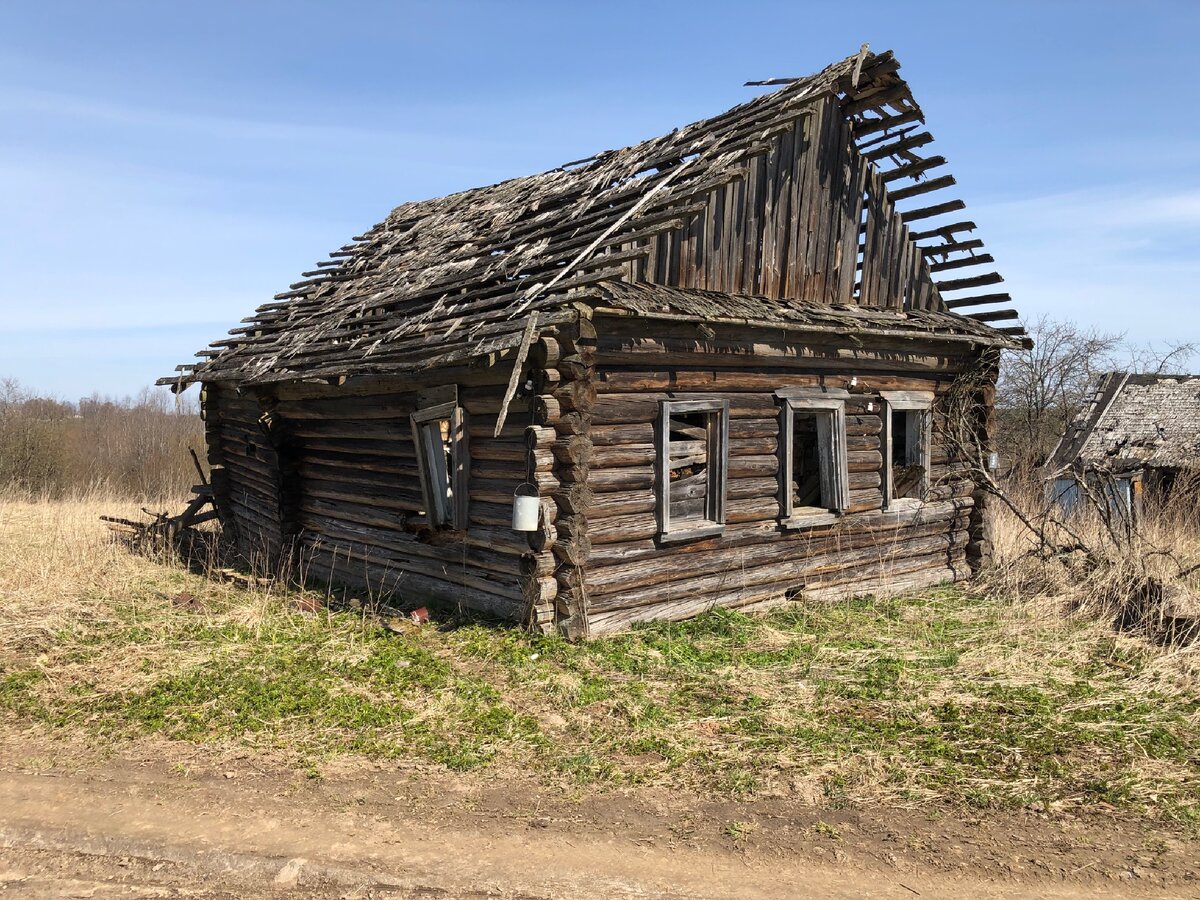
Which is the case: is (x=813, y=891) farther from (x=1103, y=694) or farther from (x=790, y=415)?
(x=790, y=415)

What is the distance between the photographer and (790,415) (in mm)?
9781

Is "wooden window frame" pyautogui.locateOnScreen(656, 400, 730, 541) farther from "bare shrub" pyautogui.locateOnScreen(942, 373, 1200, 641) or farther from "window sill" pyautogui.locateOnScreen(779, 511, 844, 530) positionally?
"bare shrub" pyautogui.locateOnScreen(942, 373, 1200, 641)

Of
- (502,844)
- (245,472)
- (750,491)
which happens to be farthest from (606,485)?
(245,472)

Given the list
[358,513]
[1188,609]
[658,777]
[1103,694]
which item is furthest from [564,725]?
[1188,609]

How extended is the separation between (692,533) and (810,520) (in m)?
1.93

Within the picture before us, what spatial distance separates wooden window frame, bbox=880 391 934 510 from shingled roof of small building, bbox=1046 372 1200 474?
9.81 meters

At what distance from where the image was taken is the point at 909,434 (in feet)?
38.1

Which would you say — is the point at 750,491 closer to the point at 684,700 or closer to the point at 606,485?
the point at 606,485

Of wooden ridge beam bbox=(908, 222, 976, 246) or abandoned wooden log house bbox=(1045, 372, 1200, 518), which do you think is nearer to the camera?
wooden ridge beam bbox=(908, 222, 976, 246)

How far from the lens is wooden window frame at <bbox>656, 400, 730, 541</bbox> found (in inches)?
339

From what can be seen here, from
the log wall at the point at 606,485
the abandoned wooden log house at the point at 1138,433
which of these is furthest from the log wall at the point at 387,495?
the abandoned wooden log house at the point at 1138,433

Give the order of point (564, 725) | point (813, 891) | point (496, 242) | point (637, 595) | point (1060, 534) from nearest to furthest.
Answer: point (813, 891) → point (564, 725) → point (637, 595) → point (496, 242) → point (1060, 534)

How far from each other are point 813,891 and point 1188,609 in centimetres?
651

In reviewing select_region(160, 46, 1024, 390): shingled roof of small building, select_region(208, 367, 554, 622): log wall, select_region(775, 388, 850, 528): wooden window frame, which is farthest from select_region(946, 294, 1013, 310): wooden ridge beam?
select_region(208, 367, 554, 622): log wall
